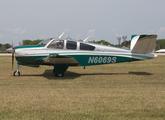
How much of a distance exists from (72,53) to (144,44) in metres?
4.17

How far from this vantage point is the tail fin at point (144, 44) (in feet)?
33.2

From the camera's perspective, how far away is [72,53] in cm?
997

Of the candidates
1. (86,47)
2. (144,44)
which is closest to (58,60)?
(86,47)

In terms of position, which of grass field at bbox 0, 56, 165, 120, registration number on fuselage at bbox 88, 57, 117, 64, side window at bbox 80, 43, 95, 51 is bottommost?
grass field at bbox 0, 56, 165, 120

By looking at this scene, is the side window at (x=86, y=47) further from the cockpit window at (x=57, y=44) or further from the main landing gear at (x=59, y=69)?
the main landing gear at (x=59, y=69)

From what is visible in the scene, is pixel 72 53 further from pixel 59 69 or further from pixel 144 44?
pixel 144 44

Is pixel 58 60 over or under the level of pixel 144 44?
under

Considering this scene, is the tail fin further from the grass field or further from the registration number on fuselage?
the grass field

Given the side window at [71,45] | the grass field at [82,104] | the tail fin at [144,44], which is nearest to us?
the grass field at [82,104]

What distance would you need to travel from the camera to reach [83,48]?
1027 cm

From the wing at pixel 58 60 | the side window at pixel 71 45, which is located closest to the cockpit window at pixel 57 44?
the side window at pixel 71 45

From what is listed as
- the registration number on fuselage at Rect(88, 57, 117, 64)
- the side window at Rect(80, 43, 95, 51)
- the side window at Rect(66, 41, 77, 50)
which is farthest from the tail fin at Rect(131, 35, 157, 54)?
the side window at Rect(66, 41, 77, 50)

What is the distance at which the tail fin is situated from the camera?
33.2 feet

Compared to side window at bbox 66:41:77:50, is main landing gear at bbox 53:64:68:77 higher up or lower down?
lower down
